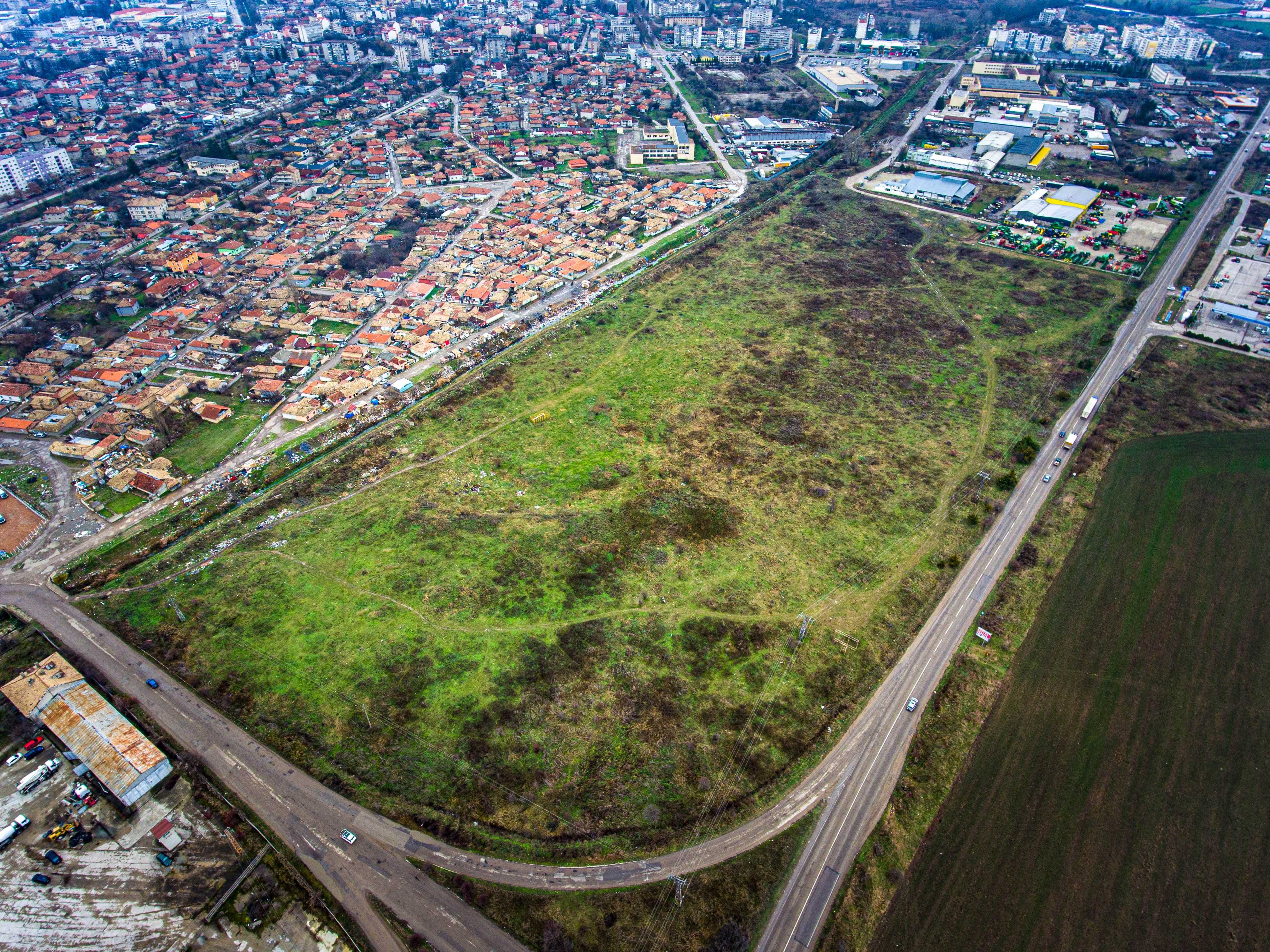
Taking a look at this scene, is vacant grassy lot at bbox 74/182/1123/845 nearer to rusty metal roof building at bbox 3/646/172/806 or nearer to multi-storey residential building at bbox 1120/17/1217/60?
rusty metal roof building at bbox 3/646/172/806

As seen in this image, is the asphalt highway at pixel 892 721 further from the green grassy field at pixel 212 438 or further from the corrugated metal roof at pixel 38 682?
the green grassy field at pixel 212 438

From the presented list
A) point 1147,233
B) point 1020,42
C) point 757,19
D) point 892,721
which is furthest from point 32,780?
point 757,19

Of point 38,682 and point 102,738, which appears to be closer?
point 102,738

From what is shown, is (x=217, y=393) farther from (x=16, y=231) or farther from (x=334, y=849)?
(x=16, y=231)

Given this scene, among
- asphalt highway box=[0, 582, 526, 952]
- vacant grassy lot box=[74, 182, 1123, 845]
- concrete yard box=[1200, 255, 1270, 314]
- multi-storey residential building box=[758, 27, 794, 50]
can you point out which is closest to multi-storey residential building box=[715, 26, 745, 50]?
multi-storey residential building box=[758, 27, 794, 50]

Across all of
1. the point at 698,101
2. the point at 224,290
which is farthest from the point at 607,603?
the point at 698,101

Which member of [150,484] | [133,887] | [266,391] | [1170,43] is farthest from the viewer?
[1170,43]

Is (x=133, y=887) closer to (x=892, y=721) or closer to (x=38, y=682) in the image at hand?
(x=38, y=682)
